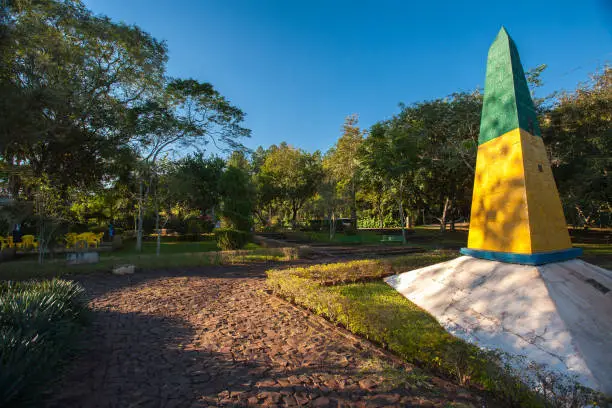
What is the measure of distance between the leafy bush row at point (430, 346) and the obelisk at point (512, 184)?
2328 millimetres

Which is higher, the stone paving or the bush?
the bush

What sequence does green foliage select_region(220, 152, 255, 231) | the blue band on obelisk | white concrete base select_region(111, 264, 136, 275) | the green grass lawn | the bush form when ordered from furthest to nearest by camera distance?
green foliage select_region(220, 152, 255, 231), the bush, white concrete base select_region(111, 264, 136, 275), the green grass lawn, the blue band on obelisk

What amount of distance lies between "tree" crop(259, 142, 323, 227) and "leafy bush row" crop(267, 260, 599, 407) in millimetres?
22129

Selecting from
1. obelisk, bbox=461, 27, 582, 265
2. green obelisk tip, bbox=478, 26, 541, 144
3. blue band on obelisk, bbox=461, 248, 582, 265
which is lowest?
blue band on obelisk, bbox=461, 248, 582, 265

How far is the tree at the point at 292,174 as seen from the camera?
1166 inches

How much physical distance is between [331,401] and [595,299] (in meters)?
5.01

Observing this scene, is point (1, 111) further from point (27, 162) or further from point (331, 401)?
point (331, 401)

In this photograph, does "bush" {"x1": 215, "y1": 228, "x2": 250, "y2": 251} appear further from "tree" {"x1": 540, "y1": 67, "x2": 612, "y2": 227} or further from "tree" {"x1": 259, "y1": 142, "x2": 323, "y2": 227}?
"tree" {"x1": 540, "y1": 67, "x2": 612, "y2": 227}

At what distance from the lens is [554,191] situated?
21.7 ft

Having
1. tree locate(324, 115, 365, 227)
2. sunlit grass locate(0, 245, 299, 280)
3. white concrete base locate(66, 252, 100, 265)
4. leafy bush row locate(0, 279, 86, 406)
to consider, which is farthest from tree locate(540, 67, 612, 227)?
white concrete base locate(66, 252, 100, 265)

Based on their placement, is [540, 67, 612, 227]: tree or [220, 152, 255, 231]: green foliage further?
[220, 152, 255, 231]: green foliage

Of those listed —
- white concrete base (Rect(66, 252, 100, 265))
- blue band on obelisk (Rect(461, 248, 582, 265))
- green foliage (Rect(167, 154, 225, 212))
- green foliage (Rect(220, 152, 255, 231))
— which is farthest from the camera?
green foliage (Rect(167, 154, 225, 212))

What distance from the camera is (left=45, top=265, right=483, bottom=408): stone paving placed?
3365mm

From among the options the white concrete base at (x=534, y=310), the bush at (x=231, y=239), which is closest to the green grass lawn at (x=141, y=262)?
the bush at (x=231, y=239)
